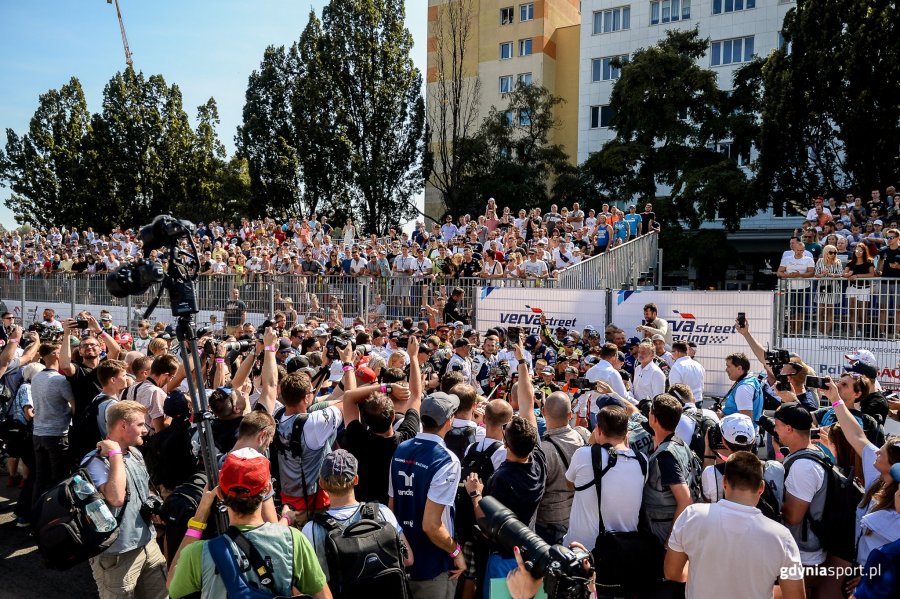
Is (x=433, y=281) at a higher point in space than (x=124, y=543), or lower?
higher

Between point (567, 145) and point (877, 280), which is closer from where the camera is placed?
point (877, 280)

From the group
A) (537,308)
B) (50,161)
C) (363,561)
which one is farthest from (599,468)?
(50,161)

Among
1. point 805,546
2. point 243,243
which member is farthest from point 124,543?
point 243,243

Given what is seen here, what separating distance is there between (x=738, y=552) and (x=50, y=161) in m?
49.2

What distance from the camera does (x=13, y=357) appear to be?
7.56 meters

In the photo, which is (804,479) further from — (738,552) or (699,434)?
(699,434)

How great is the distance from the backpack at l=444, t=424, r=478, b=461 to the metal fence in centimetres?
889

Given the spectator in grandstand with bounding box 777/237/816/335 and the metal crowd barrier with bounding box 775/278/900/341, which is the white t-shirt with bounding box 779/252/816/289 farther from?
the metal crowd barrier with bounding box 775/278/900/341

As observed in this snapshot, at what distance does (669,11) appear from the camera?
3500cm

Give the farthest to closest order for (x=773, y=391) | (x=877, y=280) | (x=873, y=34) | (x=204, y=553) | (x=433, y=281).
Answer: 1. (x=873, y=34)
2. (x=433, y=281)
3. (x=877, y=280)
4. (x=773, y=391)
5. (x=204, y=553)

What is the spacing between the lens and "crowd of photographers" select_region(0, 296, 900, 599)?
2910 millimetres

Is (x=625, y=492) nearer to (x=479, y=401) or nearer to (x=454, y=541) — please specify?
(x=454, y=541)

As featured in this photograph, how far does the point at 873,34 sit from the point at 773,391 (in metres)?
19.6

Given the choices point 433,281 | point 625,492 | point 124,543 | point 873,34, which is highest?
point 873,34
